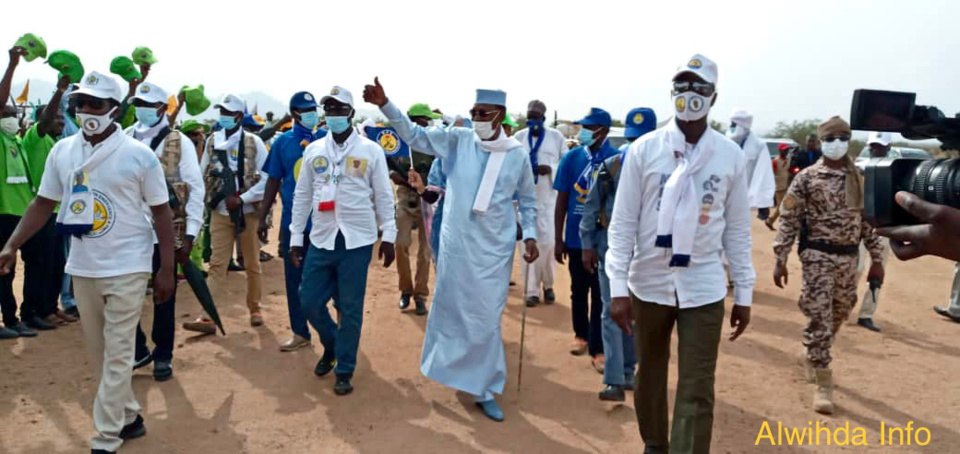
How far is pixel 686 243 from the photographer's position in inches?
135

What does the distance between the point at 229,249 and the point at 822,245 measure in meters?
5.00

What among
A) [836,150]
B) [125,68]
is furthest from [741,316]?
[125,68]

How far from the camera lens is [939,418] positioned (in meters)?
5.05

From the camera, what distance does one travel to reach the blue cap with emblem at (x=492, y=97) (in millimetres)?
4934

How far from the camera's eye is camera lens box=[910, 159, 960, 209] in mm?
2340

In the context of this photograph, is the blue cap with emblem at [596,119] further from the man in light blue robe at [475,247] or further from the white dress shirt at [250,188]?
the white dress shirt at [250,188]

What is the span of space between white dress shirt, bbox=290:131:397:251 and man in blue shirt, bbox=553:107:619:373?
4.52ft

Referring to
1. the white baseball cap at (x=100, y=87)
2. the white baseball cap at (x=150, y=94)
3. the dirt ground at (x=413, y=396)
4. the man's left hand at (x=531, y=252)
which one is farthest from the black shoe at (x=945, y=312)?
the white baseball cap at (x=100, y=87)

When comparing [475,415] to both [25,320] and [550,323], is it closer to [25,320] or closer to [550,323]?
[550,323]

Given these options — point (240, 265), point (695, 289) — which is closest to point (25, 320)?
point (240, 265)

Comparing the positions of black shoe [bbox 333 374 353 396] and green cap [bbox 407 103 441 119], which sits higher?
green cap [bbox 407 103 441 119]

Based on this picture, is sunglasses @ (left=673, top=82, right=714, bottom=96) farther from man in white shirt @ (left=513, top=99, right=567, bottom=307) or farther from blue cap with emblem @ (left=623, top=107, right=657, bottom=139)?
man in white shirt @ (left=513, top=99, right=567, bottom=307)

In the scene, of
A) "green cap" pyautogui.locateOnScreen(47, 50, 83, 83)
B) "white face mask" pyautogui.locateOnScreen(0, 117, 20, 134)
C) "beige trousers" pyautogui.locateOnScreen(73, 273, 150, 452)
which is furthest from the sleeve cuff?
"white face mask" pyautogui.locateOnScreen(0, 117, 20, 134)

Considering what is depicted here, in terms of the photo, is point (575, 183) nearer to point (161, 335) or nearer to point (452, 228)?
point (452, 228)
